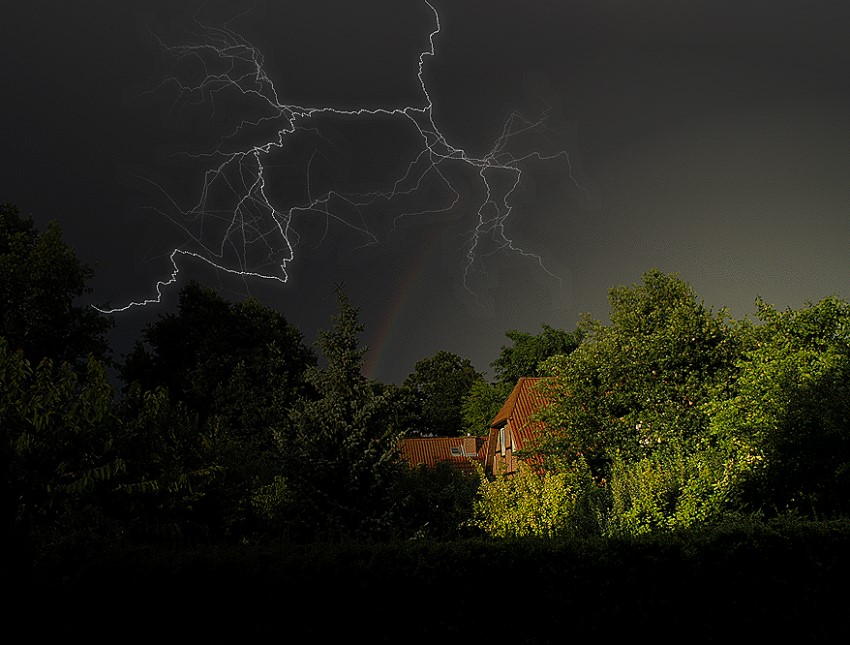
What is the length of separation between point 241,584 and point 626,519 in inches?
296

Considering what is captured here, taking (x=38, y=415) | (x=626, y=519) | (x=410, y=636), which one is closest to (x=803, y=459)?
(x=626, y=519)

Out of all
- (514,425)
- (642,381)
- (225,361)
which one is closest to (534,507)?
(642,381)

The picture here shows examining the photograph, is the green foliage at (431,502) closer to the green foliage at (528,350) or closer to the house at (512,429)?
the house at (512,429)

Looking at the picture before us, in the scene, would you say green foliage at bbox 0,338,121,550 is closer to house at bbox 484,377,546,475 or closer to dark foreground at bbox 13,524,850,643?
dark foreground at bbox 13,524,850,643

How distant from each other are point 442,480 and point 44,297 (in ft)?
54.2

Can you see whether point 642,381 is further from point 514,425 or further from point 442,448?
point 442,448

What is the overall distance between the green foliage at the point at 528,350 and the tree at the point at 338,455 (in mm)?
30446

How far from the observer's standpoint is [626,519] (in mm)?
12367

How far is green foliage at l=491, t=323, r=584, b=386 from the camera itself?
44094 millimetres

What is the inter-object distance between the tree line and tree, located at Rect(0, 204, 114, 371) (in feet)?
0.20

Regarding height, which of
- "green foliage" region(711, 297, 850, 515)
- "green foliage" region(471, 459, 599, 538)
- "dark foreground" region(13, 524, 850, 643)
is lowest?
"dark foreground" region(13, 524, 850, 643)

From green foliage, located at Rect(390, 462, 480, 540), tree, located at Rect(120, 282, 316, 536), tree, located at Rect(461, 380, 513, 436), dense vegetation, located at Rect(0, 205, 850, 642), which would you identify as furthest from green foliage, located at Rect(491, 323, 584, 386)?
green foliage, located at Rect(390, 462, 480, 540)

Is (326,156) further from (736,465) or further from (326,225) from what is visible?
(736,465)

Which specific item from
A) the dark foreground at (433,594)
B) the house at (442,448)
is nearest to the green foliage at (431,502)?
the dark foreground at (433,594)
